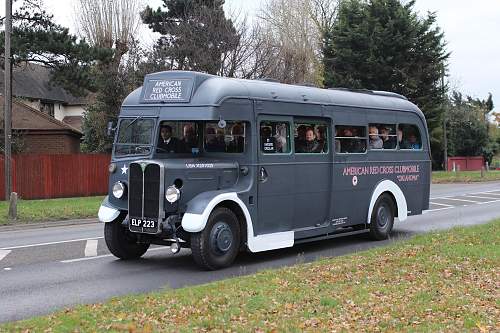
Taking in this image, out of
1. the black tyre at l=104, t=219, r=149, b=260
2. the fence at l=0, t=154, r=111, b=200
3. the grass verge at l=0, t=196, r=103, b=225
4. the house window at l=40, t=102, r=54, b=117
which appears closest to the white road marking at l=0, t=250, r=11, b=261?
the black tyre at l=104, t=219, r=149, b=260

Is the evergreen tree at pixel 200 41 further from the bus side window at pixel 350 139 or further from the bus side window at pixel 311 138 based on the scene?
the bus side window at pixel 311 138

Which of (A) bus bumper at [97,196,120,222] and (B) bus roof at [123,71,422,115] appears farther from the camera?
(A) bus bumper at [97,196,120,222]

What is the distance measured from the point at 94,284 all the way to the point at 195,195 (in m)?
2.03

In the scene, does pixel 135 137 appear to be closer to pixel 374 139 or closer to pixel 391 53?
pixel 374 139

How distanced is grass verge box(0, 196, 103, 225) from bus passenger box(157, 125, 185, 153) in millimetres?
9071

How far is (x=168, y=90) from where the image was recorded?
10328 mm

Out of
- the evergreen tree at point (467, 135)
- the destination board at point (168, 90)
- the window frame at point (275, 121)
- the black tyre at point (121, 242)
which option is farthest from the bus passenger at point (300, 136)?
the evergreen tree at point (467, 135)

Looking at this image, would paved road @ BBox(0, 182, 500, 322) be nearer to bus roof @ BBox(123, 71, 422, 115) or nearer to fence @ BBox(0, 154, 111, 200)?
bus roof @ BBox(123, 71, 422, 115)

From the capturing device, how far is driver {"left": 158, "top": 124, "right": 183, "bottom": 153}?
10297 millimetres

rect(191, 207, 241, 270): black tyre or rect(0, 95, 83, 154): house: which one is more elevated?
rect(0, 95, 83, 154): house

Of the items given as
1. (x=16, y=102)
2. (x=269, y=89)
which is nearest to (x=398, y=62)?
(x=16, y=102)

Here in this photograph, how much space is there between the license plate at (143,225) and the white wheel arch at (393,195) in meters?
5.26

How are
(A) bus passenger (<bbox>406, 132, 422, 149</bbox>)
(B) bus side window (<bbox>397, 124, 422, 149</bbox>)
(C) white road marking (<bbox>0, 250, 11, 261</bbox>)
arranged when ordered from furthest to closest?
(A) bus passenger (<bbox>406, 132, 422, 149</bbox>) < (B) bus side window (<bbox>397, 124, 422, 149</bbox>) < (C) white road marking (<bbox>0, 250, 11, 261</bbox>)

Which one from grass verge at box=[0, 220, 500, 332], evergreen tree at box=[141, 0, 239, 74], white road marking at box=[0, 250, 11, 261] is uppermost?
evergreen tree at box=[141, 0, 239, 74]
